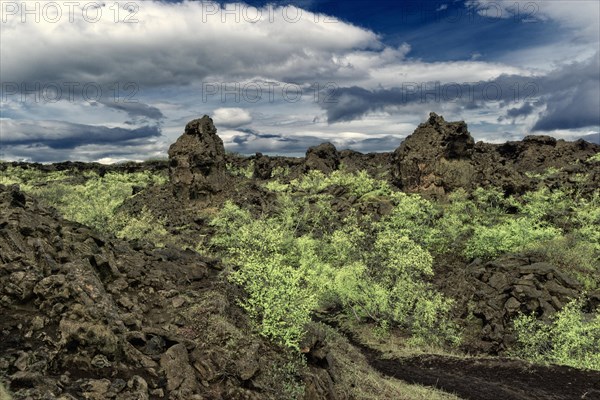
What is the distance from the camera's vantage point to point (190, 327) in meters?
14.0

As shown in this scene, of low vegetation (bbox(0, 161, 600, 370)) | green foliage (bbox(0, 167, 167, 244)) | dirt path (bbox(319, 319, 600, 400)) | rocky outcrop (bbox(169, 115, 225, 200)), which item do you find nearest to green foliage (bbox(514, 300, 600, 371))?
low vegetation (bbox(0, 161, 600, 370))

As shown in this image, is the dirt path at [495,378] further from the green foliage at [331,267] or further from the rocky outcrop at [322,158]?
the rocky outcrop at [322,158]

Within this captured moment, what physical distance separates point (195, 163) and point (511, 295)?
45108 millimetres

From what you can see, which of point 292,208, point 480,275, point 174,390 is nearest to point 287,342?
point 174,390

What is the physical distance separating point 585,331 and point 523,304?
453 cm

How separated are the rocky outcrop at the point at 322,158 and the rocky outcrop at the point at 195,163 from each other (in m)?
37.2

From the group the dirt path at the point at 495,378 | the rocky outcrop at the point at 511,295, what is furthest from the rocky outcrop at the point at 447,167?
the dirt path at the point at 495,378

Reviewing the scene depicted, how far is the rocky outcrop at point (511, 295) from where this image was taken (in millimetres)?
27859

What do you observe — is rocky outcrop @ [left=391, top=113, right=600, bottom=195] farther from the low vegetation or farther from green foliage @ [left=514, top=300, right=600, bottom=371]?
green foliage @ [left=514, top=300, right=600, bottom=371]

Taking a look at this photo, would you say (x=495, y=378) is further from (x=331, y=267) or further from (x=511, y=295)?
(x=331, y=267)

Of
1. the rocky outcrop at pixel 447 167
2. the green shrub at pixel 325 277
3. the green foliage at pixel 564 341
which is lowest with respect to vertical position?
the green foliage at pixel 564 341

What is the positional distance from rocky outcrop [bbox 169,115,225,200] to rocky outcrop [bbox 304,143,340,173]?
37.2 m

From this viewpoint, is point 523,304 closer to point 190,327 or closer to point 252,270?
point 252,270

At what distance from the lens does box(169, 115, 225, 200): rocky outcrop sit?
204ft
